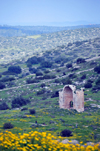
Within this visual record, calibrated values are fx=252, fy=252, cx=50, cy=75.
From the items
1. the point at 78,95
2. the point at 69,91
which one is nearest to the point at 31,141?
the point at 78,95

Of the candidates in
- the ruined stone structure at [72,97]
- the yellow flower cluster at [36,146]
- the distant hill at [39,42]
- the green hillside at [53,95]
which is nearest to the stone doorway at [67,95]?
the ruined stone structure at [72,97]

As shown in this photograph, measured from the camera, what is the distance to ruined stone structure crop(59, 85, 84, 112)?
97.7 feet

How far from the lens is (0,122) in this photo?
945 inches

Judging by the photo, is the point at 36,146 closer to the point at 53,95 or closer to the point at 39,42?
the point at 53,95

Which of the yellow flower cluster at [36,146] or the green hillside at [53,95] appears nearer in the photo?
the yellow flower cluster at [36,146]

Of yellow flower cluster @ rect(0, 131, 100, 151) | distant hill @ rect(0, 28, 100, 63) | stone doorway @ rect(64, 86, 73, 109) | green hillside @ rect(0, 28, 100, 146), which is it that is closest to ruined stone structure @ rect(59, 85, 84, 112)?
stone doorway @ rect(64, 86, 73, 109)

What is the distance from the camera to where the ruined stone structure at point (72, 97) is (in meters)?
29.8

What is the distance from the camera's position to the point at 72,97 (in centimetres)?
3259

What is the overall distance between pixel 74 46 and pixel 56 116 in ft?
307

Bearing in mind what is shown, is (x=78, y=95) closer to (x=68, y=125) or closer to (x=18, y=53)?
(x=68, y=125)

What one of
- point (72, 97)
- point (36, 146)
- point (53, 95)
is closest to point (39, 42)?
point (53, 95)

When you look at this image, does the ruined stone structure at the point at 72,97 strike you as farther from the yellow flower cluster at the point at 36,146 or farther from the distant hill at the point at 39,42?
the distant hill at the point at 39,42

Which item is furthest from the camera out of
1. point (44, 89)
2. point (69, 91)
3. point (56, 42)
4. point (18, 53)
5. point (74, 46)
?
point (56, 42)

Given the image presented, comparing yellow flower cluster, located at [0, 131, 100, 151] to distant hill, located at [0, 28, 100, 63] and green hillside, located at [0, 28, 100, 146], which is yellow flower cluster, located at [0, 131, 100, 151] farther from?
distant hill, located at [0, 28, 100, 63]
